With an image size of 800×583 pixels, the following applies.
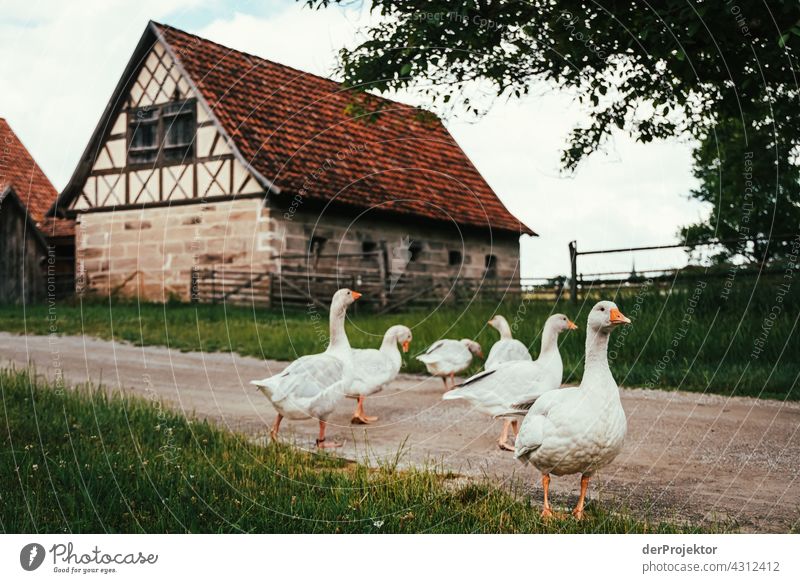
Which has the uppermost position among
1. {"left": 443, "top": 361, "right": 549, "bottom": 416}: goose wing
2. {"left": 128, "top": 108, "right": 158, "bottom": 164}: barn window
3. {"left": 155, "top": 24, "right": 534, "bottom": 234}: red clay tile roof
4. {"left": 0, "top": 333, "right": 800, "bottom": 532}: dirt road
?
{"left": 128, "top": 108, "right": 158, "bottom": 164}: barn window

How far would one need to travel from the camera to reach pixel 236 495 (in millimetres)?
3828

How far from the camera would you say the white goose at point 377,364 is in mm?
5664

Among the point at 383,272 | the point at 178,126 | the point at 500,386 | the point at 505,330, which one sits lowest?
the point at 500,386

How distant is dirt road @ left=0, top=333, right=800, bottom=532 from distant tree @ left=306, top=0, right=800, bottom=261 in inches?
52.7

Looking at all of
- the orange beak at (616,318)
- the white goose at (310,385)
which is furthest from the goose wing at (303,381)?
the orange beak at (616,318)

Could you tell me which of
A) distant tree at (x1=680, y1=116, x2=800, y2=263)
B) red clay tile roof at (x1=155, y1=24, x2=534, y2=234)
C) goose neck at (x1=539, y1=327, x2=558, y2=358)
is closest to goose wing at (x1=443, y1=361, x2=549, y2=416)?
goose neck at (x1=539, y1=327, x2=558, y2=358)

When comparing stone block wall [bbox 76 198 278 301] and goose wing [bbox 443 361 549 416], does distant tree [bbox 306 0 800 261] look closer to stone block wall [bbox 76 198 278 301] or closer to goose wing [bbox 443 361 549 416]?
goose wing [bbox 443 361 549 416]

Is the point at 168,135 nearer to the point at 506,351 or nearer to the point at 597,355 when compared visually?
the point at 506,351

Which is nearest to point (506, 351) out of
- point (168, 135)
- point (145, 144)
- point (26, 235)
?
point (26, 235)

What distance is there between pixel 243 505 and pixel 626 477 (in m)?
2.12

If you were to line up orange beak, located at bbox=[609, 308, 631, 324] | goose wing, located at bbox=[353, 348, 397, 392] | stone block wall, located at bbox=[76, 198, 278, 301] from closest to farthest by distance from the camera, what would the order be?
orange beak, located at bbox=[609, 308, 631, 324], goose wing, located at bbox=[353, 348, 397, 392], stone block wall, located at bbox=[76, 198, 278, 301]

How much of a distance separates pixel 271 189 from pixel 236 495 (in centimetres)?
587

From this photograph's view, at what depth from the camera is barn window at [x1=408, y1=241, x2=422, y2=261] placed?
896 cm

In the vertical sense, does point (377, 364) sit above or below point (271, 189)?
below
